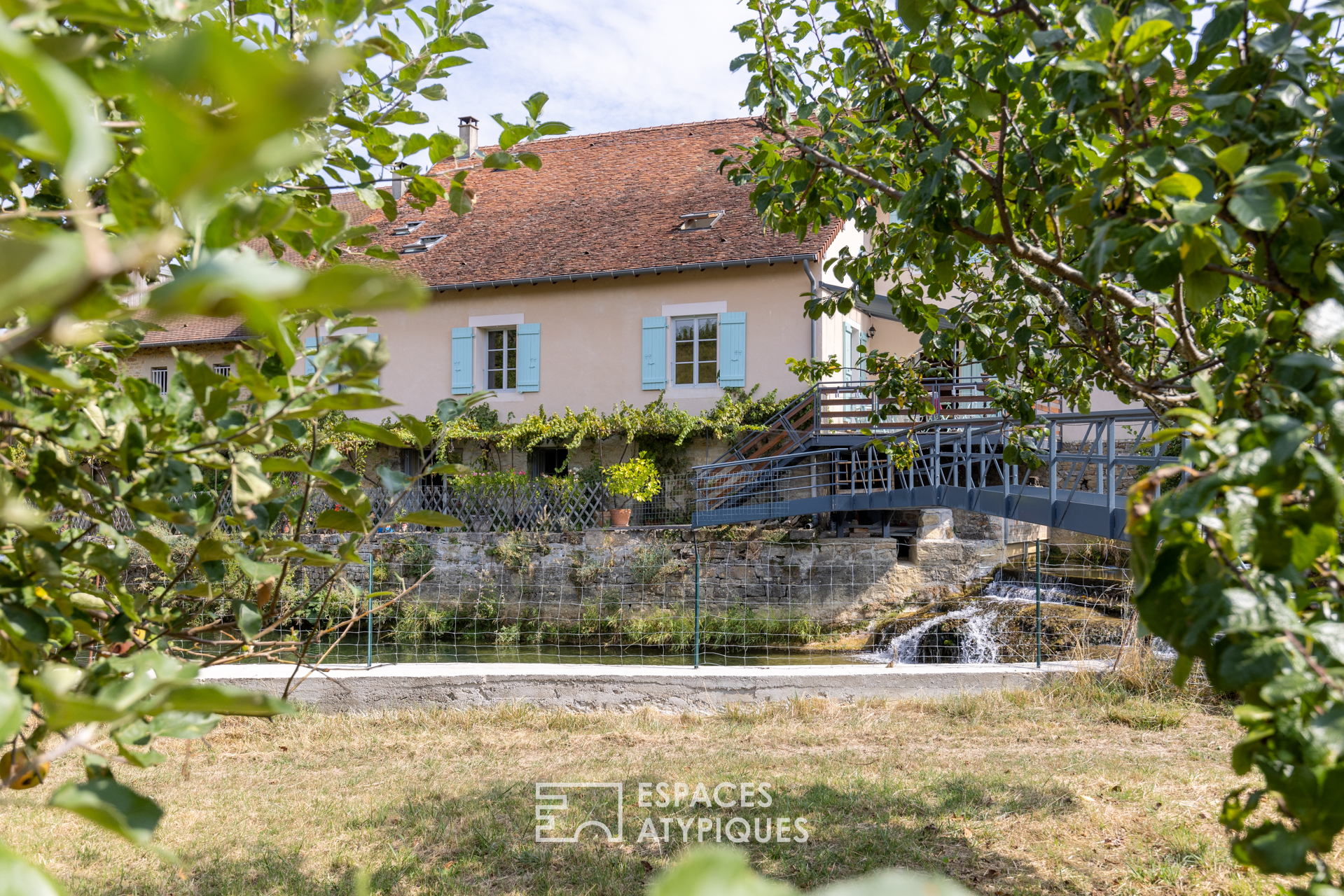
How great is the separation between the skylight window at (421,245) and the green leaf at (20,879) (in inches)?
729

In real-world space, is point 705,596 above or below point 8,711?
below

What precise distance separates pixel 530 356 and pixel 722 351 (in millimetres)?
3642

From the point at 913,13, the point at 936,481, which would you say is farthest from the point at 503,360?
the point at 913,13

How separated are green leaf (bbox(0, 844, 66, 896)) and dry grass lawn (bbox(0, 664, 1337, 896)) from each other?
11.3 feet

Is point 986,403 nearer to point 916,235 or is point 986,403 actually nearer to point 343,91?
point 916,235

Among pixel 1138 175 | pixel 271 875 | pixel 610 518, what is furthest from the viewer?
pixel 610 518

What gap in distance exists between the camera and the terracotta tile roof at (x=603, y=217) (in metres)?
15.9

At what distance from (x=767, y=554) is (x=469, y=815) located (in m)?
8.90

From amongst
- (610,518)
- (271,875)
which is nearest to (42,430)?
(271,875)

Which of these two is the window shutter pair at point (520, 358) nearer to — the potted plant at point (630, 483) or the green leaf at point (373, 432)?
the potted plant at point (630, 483)

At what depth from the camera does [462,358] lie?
1658 centimetres

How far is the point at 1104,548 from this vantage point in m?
13.3

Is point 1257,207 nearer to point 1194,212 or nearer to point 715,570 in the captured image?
point 1194,212

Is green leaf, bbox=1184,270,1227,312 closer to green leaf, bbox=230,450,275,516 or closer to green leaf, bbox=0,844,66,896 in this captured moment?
green leaf, bbox=230,450,275,516
